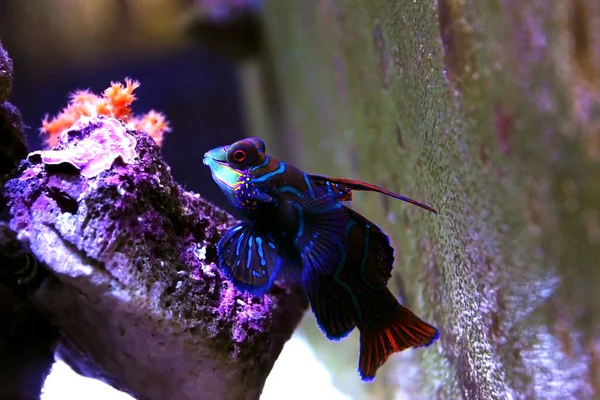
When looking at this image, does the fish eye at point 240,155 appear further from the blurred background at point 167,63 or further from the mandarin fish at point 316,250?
the blurred background at point 167,63

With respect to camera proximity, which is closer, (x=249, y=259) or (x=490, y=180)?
(x=490, y=180)

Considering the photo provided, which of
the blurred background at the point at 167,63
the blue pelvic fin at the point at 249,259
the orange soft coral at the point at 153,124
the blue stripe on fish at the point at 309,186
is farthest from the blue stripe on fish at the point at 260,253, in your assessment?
the blurred background at the point at 167,63

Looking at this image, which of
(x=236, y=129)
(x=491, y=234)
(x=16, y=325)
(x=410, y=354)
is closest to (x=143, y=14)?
(x=236, y=129)

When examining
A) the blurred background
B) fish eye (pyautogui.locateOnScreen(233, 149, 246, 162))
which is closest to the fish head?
fish eye (pyautogui.locateOnScreen(233, 149, 246, 162))

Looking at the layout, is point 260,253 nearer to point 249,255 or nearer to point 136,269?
point 249,255

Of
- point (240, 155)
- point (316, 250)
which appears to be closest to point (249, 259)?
point (316, 250)
